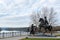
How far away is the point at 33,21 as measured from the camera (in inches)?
2483

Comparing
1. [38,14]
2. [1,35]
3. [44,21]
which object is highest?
[38,14]

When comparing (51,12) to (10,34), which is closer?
(10,34)

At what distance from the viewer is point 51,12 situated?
62.2 metres

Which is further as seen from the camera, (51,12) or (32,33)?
(51,12)

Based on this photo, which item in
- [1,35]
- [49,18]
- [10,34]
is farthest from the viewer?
[49,18]

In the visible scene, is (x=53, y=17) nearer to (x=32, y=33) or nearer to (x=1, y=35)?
(x=32, y=33)

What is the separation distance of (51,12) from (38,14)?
4.64 metres

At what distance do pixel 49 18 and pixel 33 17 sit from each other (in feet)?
19.0

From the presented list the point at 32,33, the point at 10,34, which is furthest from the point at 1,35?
the point at 32,33

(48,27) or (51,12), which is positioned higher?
(51,12)

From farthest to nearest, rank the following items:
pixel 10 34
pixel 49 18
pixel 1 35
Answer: pixel 49 18 < pixel 10 34 < pixel 1 35

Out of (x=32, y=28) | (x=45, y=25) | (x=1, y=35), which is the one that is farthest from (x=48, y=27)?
(x=1, y=35)

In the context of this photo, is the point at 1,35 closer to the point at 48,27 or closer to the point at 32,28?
the point at 32,28

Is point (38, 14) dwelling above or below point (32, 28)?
above
